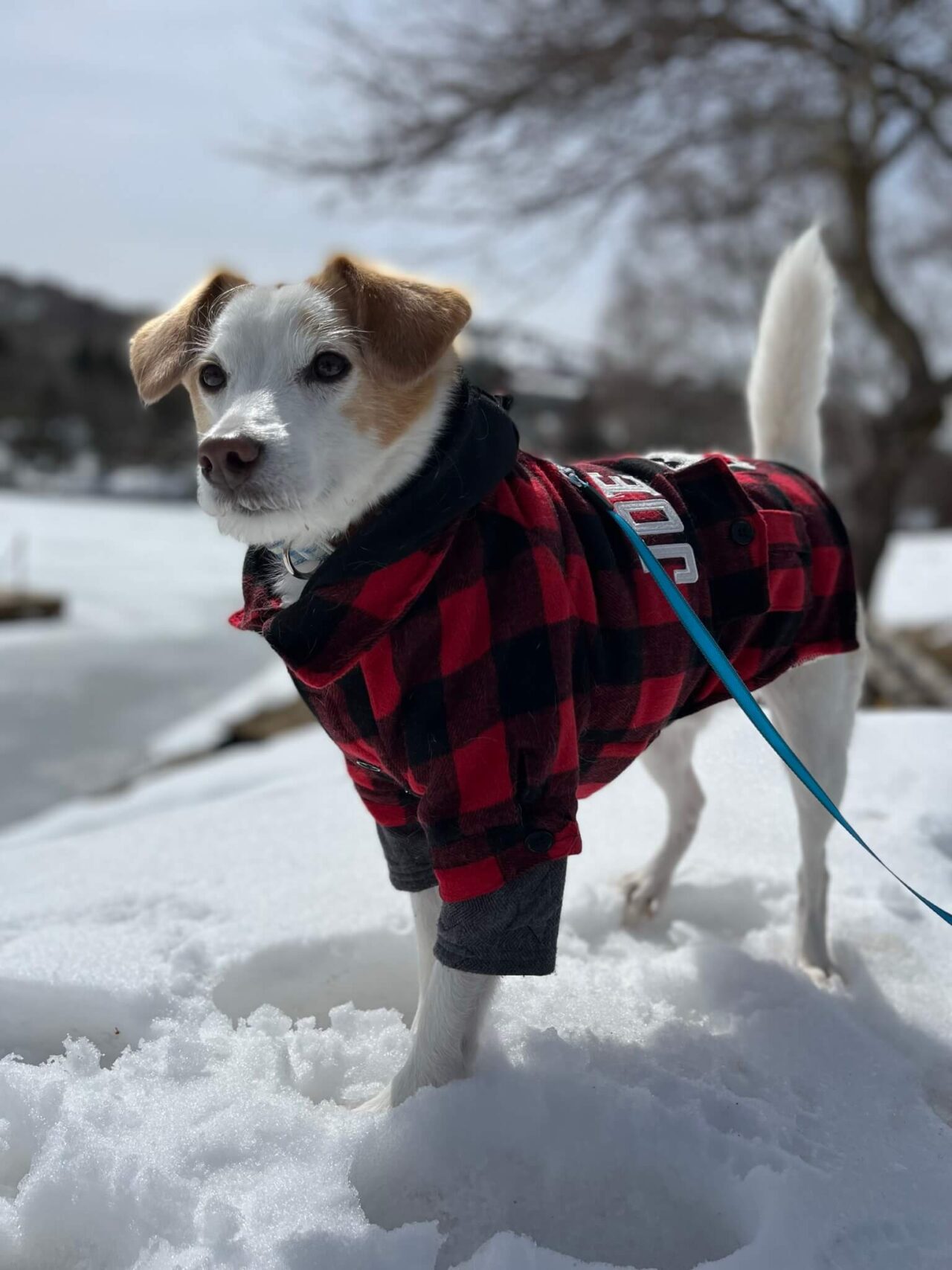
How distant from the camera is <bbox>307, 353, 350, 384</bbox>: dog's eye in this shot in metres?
1.67

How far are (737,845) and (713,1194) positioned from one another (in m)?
1.47

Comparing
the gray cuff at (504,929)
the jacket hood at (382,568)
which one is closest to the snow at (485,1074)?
the gray cuff at (504,929)

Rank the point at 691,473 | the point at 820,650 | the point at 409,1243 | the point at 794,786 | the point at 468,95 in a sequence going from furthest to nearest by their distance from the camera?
the point at 468,95, the point at 794,786, the point at 820,650, the point at 691,473, the point at 409,1243

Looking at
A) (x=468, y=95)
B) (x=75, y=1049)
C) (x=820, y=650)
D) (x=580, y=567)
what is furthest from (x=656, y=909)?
(x=468, y=95)

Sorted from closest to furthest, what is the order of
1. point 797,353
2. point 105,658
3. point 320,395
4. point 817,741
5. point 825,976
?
1. point 320,395
2. point 825,976
3. point 817,741
4. point 797,353
5. point 105,658

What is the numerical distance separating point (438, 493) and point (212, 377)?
0.50 m

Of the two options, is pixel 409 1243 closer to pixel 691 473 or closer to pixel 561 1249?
pixel 561 1249

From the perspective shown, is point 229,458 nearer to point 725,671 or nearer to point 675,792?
point 725,671

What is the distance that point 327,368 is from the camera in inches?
65.9

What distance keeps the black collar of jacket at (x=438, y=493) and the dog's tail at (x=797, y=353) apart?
1.12m

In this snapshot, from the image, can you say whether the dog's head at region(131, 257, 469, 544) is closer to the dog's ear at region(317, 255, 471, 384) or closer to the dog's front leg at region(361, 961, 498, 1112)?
the dog's ear at region(317, 255, 471, 384)

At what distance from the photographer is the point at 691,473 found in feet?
6.70

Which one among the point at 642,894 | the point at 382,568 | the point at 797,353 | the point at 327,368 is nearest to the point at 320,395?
the point at 327,368

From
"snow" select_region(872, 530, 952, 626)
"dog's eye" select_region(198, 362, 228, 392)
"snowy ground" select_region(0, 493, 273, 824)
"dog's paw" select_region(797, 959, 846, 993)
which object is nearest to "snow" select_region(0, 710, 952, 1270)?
"dog's paw" select_region(797, 959, 846, 993)
